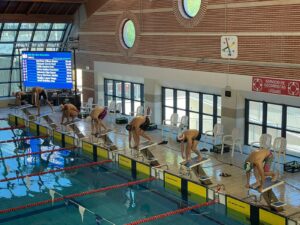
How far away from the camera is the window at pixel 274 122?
14.2m

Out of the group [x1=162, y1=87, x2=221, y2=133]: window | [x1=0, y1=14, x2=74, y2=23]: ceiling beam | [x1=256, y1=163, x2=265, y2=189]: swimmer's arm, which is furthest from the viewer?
[x1=0, y1=14, x2=74, y2=23]: ceiling beam

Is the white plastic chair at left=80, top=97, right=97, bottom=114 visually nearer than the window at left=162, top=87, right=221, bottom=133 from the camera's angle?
No

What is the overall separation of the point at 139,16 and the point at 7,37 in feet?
30.1

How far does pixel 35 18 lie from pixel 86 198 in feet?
45.4

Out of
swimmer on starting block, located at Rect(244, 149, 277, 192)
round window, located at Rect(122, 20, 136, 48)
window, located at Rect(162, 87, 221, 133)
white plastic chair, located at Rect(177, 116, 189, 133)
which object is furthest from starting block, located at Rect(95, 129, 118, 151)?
swimmer on starting block, located at Rect(244, 149, 277, 192)

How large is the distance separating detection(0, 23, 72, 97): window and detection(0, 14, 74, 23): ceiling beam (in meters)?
1.12

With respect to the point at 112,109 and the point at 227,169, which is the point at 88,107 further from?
the point at 227,169

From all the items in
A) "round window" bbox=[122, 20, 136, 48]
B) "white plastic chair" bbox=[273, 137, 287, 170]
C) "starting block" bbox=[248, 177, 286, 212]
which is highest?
"round window" bbox=[122, 20, 136, 48]

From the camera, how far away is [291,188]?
37.5 feet

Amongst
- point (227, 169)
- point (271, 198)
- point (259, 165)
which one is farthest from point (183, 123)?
point (271, 198)

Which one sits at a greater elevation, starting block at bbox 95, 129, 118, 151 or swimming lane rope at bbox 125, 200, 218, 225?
starting block at bbox 95, 129, 118, 151

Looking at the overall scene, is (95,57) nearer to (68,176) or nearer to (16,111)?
(16,111)

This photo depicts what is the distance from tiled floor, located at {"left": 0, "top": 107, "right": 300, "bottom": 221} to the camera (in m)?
10.9

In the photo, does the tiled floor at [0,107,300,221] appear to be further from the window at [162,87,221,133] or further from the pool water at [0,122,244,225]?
the window at [162,87,221,133]
